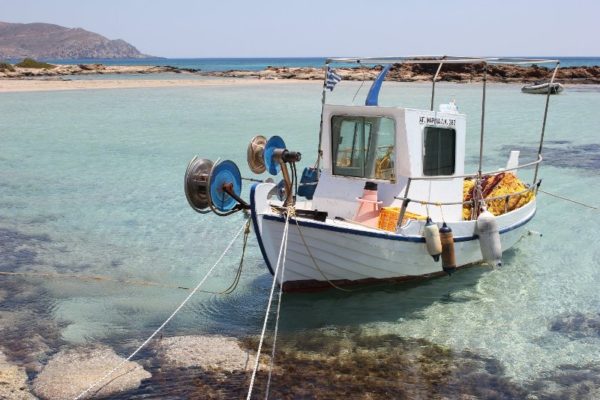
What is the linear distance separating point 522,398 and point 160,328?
13.9 feet

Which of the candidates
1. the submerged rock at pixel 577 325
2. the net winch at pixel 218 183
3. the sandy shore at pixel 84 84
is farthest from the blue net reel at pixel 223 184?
the sandy shore at pixel 84 84

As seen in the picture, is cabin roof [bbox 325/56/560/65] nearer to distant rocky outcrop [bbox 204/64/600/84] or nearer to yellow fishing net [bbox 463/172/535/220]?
yellow fishing net [bbox 463/172/535/220]

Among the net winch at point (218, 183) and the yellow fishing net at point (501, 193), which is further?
the yellow fishing net at point (501, 193)

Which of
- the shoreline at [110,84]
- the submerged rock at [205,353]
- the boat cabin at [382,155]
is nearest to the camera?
the submerged rock at [205,353]

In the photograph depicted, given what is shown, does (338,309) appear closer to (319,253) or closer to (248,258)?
(319,253)

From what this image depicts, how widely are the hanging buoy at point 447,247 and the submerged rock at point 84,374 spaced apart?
4278 millimetres

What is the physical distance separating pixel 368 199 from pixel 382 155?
692mm

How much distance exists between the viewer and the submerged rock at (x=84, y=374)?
677 centimetres

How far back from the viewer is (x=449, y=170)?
10594 mm

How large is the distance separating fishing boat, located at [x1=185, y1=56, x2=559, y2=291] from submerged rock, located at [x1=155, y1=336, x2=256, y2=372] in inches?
49.3

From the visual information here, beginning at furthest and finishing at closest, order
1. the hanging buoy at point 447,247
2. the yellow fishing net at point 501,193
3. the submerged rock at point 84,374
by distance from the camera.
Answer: the yellow fishing net at point 501,193 → the hanging buoy at point 447,247 → the submerged rock at point 84,374

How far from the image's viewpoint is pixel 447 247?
922cm

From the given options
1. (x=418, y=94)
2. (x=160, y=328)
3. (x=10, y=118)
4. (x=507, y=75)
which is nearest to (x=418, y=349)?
(x=160, y=328)

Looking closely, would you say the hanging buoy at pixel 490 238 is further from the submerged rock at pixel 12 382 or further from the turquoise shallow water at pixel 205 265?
the submerged rock at pixel 12 382
